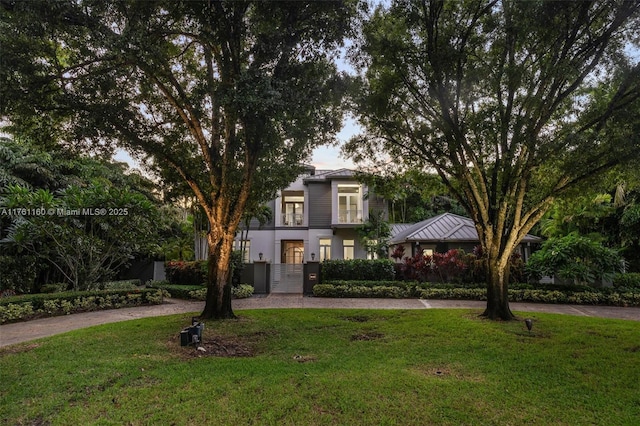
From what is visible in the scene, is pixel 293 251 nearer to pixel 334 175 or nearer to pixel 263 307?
pixel 334 175

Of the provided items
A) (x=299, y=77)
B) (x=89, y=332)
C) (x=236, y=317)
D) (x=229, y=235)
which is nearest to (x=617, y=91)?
(x=299, y=77)

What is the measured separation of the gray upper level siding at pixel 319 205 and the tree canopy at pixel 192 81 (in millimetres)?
12030

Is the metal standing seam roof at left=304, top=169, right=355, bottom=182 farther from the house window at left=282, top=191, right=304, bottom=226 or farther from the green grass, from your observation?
the green grass

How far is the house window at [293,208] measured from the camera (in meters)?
21.5

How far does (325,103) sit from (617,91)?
6403 mm

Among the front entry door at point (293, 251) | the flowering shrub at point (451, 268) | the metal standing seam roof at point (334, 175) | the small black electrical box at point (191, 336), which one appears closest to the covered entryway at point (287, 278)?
the flowering shrub at point (451, 268)

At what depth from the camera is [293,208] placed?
22.0 m

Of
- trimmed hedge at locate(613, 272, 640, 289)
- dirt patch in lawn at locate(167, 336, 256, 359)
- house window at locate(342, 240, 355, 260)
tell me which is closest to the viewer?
dirt patch in lawn at locate(167, 336, 256, 359)

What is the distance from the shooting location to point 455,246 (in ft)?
53.7

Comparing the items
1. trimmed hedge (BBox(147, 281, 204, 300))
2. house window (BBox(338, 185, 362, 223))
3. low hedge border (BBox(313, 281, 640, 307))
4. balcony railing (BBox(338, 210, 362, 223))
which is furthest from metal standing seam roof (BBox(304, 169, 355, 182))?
trimmed hedge (BBox(147, 281, 204, 300))

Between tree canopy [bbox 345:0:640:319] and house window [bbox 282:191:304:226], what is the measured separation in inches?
496

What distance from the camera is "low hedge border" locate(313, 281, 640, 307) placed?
39.0 feet

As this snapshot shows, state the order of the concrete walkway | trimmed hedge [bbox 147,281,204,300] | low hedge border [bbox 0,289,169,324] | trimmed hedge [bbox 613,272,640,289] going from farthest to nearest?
1. trimmed hedge [bbox 147,281,204,300]
2. trimmed hedge [bbox 613,272,640,289]
3. low hedge border [bbox 0,289,169,324]
4. the concrete walkway

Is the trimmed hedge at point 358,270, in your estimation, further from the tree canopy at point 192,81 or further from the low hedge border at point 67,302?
the tree canopy at point 192,81
